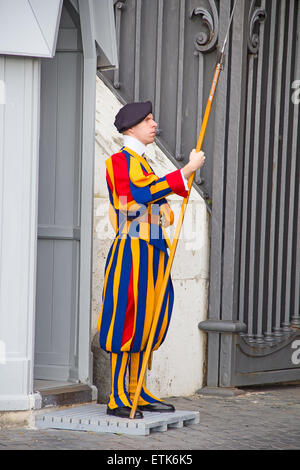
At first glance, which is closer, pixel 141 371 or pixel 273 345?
pixel 141 371

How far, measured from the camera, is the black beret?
542cm

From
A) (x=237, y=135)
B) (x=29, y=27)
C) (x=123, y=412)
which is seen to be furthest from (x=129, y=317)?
(x=237, y=135)

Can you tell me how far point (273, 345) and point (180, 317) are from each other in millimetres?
933

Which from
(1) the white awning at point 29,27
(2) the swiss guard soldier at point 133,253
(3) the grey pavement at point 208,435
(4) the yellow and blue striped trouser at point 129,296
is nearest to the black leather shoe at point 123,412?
(2) the swiss guard soldier at point 133,253

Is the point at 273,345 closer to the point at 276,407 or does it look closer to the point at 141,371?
the point at 276,407

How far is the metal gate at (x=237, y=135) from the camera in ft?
22.5

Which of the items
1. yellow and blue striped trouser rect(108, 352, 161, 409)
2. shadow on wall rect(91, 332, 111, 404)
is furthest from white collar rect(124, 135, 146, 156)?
shadow on wall rect(91, 332, 111, 404)

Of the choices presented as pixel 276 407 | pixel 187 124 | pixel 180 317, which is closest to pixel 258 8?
pixel 187 124

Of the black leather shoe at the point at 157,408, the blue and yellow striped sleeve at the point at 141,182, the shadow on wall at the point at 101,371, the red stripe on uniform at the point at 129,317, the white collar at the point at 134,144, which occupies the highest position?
the white collar at the point at 134,144

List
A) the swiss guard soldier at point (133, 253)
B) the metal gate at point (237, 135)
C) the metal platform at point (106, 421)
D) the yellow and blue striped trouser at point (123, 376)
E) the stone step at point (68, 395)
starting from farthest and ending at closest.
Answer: the metal gate at point (237, 135) < the stone step at point (68, 395) < the yellow and blue striped trouser at point (123, 376) < the swiss guard soldier at point (133, 253) < the metal platform at point (106, 421)

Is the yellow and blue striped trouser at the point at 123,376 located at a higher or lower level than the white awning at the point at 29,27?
lower

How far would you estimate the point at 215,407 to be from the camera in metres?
6.33

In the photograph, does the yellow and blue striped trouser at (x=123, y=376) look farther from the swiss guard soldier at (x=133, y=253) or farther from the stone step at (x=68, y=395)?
the stone step at (x=68, y=395)
